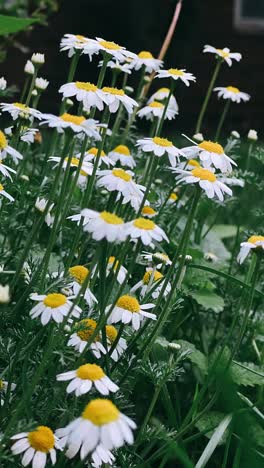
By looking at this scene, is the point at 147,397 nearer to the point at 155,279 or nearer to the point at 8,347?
the point at 155,279

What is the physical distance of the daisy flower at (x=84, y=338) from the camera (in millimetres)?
1734

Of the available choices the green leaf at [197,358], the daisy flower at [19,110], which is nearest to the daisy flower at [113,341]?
the green leaf at [197,358]

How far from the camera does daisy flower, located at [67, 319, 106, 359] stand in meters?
1.73

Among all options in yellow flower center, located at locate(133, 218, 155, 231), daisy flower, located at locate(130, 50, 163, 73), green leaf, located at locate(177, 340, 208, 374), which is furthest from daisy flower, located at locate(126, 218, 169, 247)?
daisy flower, located at locate(130, 50, 163, 73)

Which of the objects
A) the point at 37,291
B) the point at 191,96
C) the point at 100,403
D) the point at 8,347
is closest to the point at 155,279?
the point at 37,291

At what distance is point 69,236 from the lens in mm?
2668

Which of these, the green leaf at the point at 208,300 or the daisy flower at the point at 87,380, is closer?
the daisy flower at the point at 87,380

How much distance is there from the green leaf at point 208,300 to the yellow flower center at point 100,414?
4.08 feet

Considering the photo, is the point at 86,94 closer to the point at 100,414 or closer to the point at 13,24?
the point at 13,24

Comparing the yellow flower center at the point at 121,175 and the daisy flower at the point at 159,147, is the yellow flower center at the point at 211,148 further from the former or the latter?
the yellow flower center at the point at 121,175

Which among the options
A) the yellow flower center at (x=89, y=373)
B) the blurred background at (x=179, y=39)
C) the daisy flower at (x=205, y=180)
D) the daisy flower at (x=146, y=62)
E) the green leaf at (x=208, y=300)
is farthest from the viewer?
the blurred background at (x=179, y=39)

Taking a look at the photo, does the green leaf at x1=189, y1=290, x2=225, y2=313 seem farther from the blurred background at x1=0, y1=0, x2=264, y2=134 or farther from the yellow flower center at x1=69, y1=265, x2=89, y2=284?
the blurred background at x1=0, y1=0, x2=264, y2=134

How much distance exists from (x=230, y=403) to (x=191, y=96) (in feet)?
32.4

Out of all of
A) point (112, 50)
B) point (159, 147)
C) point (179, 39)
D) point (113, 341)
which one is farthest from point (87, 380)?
point (179, 39)
